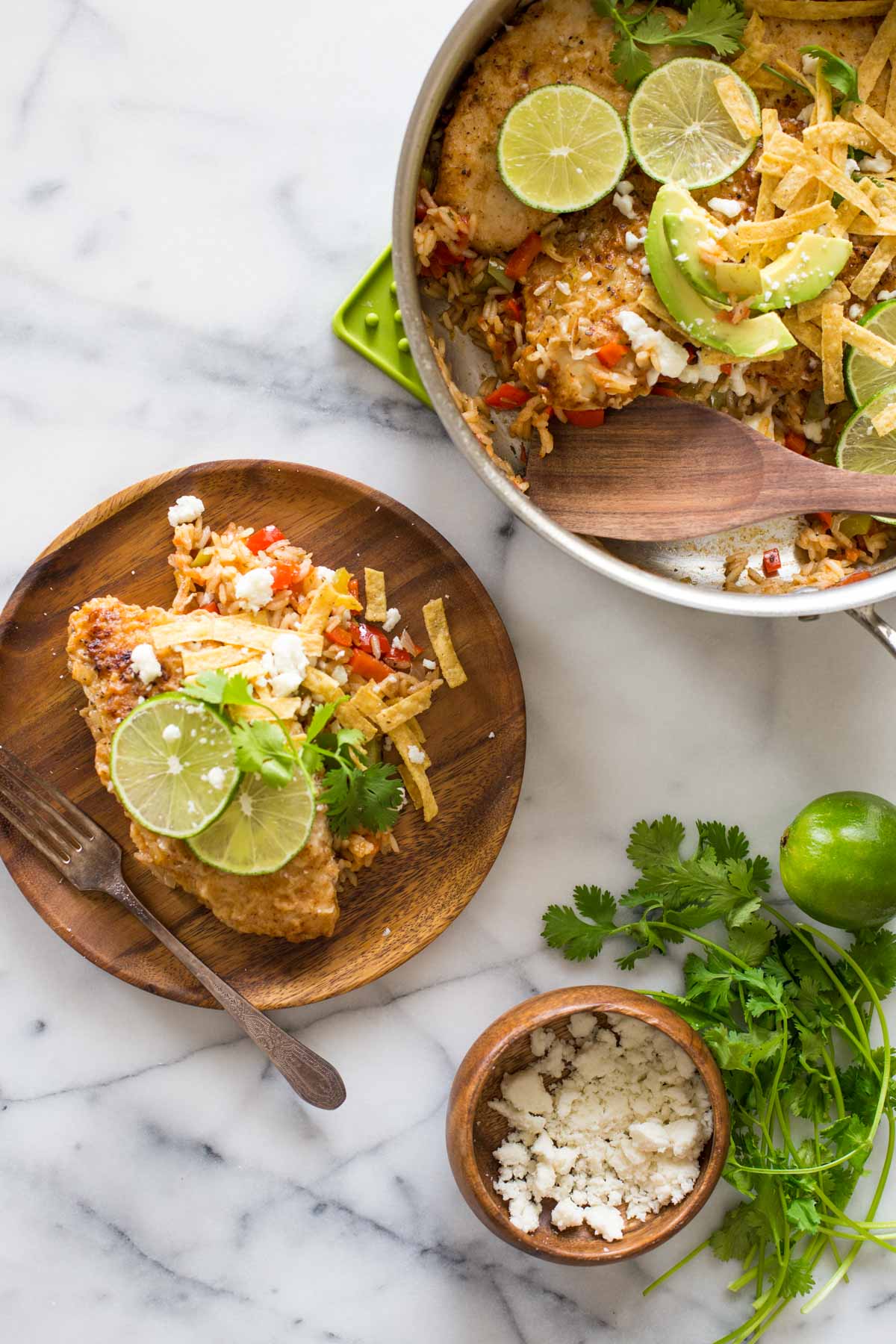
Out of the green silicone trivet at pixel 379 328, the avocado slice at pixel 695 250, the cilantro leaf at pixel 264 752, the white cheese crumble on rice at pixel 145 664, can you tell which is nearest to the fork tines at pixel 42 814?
the white cheese crumble on rice at pixel 145 664

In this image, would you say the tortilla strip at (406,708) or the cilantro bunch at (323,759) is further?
the tortilla strip at (406,708)

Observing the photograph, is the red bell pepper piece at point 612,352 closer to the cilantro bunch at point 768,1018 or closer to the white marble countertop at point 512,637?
the white marble countertop at point 512,637

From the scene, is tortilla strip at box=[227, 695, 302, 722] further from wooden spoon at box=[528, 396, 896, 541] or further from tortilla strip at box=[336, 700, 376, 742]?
wooden spoon at box=[528, 396, 896, 541]

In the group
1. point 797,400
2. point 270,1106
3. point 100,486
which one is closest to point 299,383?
point 100,486

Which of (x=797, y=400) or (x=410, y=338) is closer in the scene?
(x=410, y=338)

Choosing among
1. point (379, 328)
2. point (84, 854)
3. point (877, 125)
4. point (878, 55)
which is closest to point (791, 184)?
point (877, 125)

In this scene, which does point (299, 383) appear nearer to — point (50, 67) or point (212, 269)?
point (212, 269)
